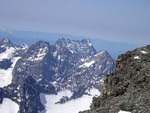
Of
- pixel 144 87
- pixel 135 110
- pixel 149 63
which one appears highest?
pixel 149 63

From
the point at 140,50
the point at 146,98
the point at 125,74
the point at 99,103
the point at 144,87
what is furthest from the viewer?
the point at 140,50

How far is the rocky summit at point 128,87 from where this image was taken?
51.8 meters

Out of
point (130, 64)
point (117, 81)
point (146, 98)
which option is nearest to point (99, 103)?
point (117, 81)

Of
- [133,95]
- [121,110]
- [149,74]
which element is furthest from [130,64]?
[121,110]

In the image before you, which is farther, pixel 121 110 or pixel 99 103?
pixel 99 103

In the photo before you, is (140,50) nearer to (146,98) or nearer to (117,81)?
(117,81)

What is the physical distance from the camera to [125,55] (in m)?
80.2

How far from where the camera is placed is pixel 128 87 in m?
64.3

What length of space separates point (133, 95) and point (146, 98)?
11.3 ft

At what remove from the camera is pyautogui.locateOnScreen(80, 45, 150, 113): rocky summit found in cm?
5181

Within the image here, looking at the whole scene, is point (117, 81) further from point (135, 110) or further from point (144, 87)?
point (135, 110)

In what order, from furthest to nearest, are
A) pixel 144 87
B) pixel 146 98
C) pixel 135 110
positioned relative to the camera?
1. pixel 144 87
2. pixel 146 98
3. pixel 135 110

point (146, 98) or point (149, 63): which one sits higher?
point (149, 63)

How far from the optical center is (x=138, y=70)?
69500 millimetres
